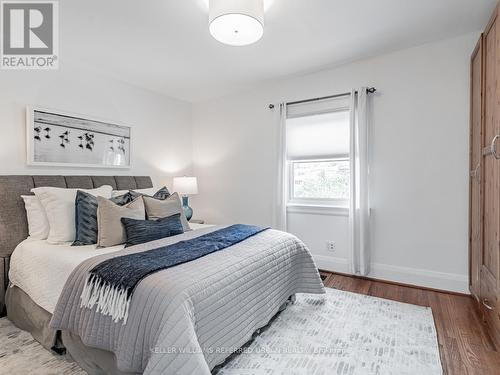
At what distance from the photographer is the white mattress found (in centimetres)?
177

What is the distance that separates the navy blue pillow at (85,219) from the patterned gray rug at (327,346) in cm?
76

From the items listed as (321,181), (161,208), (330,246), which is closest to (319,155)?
(321,181)

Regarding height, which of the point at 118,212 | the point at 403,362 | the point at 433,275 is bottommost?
the point at 403,362

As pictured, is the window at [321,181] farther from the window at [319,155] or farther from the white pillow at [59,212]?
the white pillow at [59,212]

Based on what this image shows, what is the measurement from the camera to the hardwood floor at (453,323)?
168 centimetres

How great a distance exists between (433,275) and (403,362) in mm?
1410

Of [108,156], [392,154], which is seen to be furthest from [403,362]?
[108,156]

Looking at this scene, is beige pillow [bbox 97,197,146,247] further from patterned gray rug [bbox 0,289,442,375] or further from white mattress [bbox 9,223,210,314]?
patterned gray rug [bbox 0,289,442,375]

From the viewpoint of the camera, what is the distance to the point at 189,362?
1199 millimetres

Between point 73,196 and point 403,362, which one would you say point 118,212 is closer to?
point 73,196

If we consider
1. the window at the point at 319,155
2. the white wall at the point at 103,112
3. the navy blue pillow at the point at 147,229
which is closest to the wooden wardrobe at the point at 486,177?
the window at the point at 319,155

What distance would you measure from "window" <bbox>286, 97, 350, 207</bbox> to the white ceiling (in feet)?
1.87
